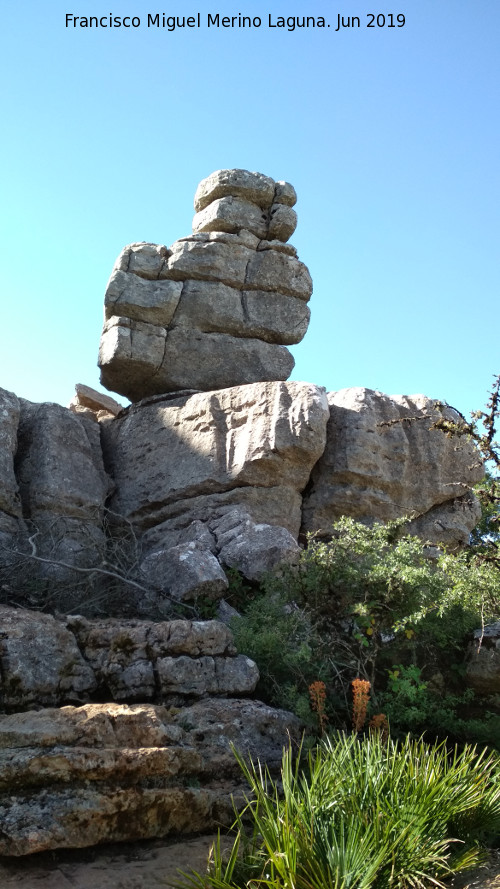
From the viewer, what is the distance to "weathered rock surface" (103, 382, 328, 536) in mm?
10195

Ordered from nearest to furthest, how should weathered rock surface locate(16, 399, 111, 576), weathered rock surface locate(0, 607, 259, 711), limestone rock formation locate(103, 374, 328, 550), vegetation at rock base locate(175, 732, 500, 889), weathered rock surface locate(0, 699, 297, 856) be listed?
vegetation at rock base locate(175, 732, 500, 889) < weathered rock surface locate(0, 699, 297, 856) < weathered rock surface locate(0, 607, 259, 711) < weathered rock surface locate(16, 399, 111, 576) < limestone rock formation locate(103, 374, 328, 550)

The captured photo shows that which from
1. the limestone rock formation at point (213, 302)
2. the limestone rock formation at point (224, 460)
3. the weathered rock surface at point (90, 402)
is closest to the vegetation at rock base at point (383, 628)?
the limestone rock formation at point (224, 460)

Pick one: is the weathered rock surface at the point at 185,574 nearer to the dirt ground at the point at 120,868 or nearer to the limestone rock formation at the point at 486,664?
the limestone rock formation at the point at 486,664

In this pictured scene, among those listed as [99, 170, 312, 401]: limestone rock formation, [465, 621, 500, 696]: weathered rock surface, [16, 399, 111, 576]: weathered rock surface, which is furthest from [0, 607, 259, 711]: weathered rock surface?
[99, 170, 312, 401]: limestone rock formation

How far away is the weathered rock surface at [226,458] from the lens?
33.4ft

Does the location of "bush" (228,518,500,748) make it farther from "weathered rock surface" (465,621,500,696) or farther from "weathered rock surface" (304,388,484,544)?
"weathered rock surface" (304,388,484,544)

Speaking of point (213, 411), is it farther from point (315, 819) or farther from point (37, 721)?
point (315, 819)

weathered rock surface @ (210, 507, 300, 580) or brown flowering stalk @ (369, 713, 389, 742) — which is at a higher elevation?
weathered rock surface @ (210, 507, 300, 580)

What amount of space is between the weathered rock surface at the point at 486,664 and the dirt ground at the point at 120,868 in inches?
85.1

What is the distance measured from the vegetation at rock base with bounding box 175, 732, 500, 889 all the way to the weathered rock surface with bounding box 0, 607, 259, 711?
1.50m

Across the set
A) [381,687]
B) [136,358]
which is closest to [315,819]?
[381,687]

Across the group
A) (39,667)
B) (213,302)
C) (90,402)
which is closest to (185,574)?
(39,667)

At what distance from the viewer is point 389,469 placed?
10.8m

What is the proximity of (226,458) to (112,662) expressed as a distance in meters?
4.38
